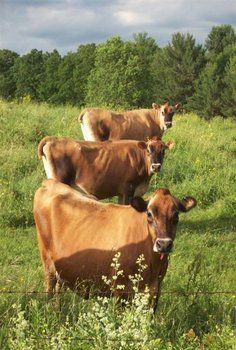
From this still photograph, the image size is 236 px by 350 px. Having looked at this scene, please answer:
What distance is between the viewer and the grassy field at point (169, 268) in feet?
13.0

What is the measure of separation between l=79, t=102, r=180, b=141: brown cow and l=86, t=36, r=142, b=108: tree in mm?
39347

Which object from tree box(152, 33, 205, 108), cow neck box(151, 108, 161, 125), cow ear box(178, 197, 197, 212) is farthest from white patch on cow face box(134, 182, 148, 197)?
tree box(152, 33, 205, 108)

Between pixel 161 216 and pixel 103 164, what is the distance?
15.8ft

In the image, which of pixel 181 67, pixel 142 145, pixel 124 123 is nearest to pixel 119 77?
pixel 181 67

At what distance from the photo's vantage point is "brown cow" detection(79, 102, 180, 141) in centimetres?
1356

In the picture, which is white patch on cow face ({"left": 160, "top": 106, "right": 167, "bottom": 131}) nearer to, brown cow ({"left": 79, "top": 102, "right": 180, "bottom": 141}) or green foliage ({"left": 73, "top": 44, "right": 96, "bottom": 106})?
brown cow ({"left": 79, "top": 102, "right": 180, "bottom": 141})

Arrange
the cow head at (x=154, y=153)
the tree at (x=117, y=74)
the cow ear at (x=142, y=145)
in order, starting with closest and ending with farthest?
the cow head at (x=154, y=153) → the cow ear at (x=142, y=145) → the tree at (x=117, y=74)

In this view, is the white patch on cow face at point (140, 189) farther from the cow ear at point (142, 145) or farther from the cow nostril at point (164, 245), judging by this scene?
the cow nostril at point (164, 245)

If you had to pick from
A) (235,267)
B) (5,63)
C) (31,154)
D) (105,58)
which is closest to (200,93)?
(105,58)

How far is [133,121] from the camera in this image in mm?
14797

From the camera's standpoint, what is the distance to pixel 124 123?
14344 mm

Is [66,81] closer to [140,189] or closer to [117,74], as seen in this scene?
[117,74]

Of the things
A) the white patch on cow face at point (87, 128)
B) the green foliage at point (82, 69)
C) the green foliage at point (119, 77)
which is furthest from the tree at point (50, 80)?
the white patch on cow face at point (87, 128)

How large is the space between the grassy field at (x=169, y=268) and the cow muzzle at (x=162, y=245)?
432mm
